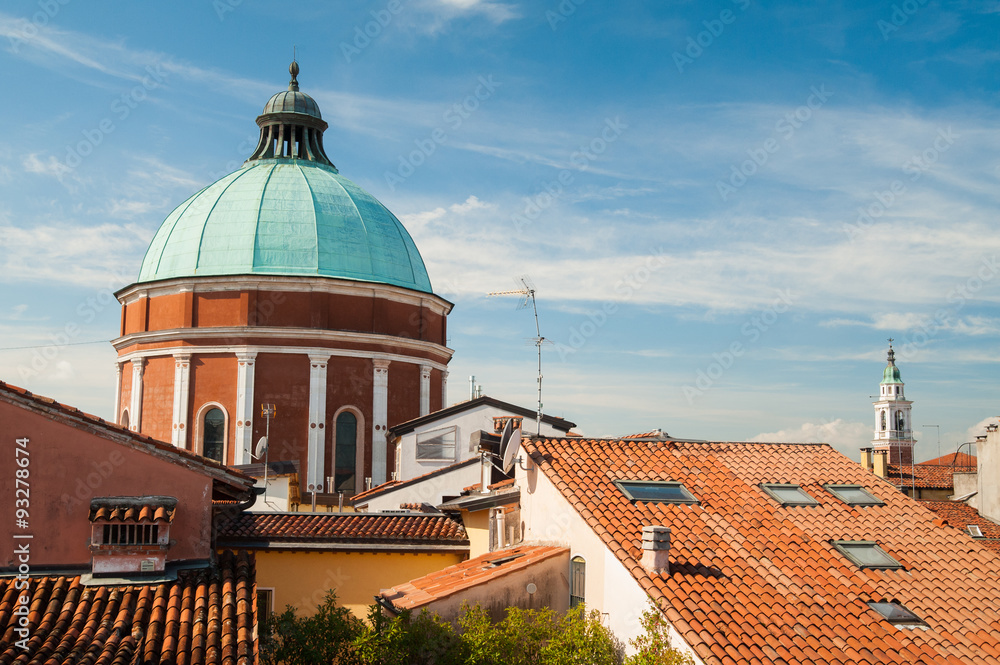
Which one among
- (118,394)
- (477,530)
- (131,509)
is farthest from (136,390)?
(131,509)

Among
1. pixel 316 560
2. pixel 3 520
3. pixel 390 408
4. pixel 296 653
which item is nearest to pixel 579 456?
pixel 296 653

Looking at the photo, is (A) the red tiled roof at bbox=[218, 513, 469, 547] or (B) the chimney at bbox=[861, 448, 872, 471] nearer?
(A) the red tiled roof at bbox=[218, 513, 469, 547]

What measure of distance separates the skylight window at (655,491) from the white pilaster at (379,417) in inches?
768

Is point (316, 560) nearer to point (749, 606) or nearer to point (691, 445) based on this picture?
point (691, 445)

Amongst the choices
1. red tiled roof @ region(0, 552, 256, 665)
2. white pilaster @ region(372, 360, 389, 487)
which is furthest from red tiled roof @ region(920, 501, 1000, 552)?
red tiled roof @ region(0, 552, 256, 665)

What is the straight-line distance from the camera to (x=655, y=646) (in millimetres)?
11758

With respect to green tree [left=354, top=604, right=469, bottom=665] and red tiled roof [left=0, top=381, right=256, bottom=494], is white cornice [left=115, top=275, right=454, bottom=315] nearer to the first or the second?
red tiled roof [left=0, top=381, right=256, bottom=494]

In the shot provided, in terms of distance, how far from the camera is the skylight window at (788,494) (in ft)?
51.0

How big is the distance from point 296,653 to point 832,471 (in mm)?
9527

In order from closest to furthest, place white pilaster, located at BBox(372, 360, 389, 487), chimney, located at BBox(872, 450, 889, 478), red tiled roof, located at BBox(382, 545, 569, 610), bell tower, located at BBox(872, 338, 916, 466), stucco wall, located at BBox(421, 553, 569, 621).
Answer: stucco wall, located at BBox(421, 553, 569, 621) → red tiled roof, located at BBox(382, 545, 569, 610) → white pilaster, located at BBox(372, 360, 389, 487) → chimney, located at BBox(872, 450, 889, 478) → bell tower, located at BBox(872, 338, 916, 466)

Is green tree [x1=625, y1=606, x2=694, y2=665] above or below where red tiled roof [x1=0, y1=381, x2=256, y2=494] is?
below

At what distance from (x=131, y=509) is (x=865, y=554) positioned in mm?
10127

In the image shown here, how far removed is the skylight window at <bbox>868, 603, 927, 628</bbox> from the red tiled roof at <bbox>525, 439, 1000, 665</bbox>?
0.48 ft

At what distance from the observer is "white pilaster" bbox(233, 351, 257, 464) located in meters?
A: 32.3
